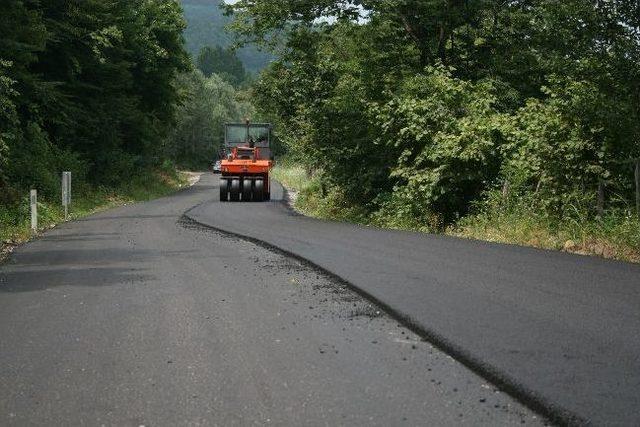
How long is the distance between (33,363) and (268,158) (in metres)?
30.1

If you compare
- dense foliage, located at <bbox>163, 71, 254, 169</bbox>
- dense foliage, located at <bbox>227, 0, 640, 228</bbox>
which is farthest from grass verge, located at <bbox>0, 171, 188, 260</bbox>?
dense foliage, located at <bbox>163, 71, 254, 169</bbox>

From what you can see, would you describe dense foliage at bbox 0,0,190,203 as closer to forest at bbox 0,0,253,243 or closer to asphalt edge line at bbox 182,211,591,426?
forest at bbox 0,0,253,243

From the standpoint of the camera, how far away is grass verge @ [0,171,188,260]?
19016 millimetres

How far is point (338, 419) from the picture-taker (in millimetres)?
4883

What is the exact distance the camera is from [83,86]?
1398 inches

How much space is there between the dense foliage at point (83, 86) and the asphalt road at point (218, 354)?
9.42 metres

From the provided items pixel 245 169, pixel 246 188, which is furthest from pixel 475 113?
pixel 246 188

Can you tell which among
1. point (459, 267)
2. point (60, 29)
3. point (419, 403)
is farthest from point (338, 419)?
point (60, 29)

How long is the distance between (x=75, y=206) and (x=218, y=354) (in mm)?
25802

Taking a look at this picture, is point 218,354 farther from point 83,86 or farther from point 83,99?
point 83,99

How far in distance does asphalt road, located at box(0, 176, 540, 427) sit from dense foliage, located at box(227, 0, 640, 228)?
4.43 m

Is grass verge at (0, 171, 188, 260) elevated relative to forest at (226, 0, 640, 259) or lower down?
lower down

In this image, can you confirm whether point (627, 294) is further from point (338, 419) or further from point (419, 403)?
point (338, 419)

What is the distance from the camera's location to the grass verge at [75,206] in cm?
1902
